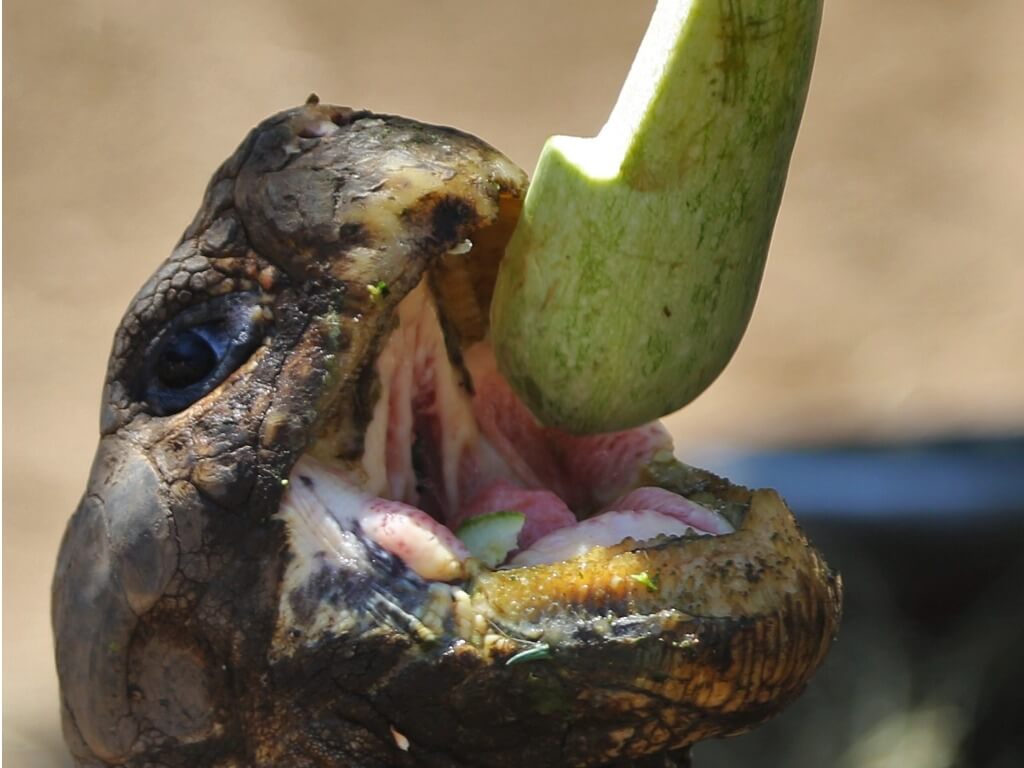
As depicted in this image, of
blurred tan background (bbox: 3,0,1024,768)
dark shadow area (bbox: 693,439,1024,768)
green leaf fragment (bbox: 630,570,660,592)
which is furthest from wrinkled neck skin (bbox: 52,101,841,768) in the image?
blurred tan background (bbox: 3,0,1024,768)

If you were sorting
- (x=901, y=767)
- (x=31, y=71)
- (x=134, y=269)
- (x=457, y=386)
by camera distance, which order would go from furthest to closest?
(x=31, y=71), (x=134, y=269), (x=901, y=767), (x=457, y=386)

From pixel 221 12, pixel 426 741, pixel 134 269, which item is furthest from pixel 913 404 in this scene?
pixel 426 741

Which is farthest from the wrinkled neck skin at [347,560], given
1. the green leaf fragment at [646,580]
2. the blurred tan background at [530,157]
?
the blurred tan background at [530,157]

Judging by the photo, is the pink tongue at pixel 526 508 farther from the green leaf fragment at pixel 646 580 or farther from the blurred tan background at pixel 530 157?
the blurred tan background at pixel 530 157

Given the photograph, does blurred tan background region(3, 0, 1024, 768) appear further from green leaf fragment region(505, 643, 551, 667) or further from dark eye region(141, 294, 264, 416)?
green leaf fragment region(505, 643, 551, 667)

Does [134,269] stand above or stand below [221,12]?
below

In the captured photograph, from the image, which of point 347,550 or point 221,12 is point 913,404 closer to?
point 221,12

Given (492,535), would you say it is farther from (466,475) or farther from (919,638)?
(919,638)
